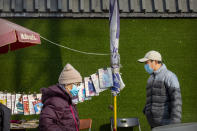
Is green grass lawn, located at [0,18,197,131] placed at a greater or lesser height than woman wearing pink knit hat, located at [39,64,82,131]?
greater

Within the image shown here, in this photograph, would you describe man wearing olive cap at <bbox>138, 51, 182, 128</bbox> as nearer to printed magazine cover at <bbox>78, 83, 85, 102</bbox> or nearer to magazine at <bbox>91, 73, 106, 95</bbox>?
magazine at <bbox>91, 73, 106, 95</bbox>

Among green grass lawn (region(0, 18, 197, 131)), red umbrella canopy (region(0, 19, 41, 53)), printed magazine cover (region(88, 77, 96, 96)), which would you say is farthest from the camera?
green grass lawn (region(0, 18, 197, 131))

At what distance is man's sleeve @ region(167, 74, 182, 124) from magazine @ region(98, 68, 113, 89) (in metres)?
2.77

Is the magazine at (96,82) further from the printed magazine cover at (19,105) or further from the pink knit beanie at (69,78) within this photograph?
the pink knit beanie at (69,78)

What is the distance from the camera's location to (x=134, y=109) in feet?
27.7

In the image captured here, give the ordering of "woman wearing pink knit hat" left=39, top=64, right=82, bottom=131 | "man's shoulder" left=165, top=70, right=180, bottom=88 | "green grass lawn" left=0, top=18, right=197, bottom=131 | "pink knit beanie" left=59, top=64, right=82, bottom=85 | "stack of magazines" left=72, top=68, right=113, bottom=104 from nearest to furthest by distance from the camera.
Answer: "woman wearing pink knit hat" left=39, top=64, right=82, bottom=131 < "pink knit beanie" left=59, top=64, right=82, bottom=85 < "man's shoulder" left=165, top=70, right=180, bottom=88 < "stack of magazines" left=72, top=68, right=113, bottom=104 < "green grass lawn" left=0, top=18, right=197, bottom=131

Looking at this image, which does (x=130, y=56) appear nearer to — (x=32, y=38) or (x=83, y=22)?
(x=83, y=22)

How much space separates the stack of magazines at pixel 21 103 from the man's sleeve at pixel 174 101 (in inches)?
147

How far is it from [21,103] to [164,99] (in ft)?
12.7

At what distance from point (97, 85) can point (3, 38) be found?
3.19m

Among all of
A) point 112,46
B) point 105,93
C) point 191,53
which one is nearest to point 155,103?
point 112,46

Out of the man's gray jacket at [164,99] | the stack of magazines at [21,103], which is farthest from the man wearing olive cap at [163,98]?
the stack of magazines at [21,103]

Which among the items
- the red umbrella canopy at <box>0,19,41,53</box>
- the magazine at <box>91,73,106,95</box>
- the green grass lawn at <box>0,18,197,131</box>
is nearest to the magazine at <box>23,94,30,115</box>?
the green grass lawn at <box>0,18,197,131</box>

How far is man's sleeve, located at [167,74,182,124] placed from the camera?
4.87 m
